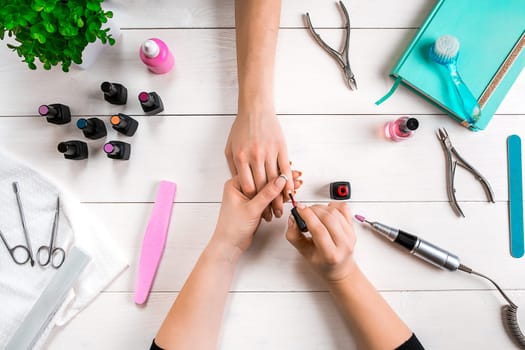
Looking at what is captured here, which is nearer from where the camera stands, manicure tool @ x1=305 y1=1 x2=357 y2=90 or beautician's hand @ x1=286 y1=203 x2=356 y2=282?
beautician's hand @ x1=286 y1=203 x2=356 y2=282

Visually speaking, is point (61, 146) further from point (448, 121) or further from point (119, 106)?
point (448, 121)

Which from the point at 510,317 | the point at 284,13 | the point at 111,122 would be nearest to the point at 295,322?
the point at 510,317

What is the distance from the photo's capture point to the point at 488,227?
0.67m

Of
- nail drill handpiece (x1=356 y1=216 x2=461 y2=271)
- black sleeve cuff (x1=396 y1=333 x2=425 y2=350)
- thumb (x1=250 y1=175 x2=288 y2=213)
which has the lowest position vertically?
black sleeve cuff (x1=396 y1=333 x2=425 y2=350)

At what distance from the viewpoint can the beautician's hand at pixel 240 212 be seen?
1.94 ft

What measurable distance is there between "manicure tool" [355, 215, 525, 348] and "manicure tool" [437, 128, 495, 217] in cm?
9

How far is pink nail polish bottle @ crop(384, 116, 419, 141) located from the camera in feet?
2.05

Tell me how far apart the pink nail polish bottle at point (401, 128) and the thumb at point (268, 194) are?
24cm

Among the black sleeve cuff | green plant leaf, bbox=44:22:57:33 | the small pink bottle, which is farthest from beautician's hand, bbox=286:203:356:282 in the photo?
green plant leaf, bbox=44:22:57:33

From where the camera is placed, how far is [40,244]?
0.67 metres

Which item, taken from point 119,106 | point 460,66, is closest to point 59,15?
point 119,106

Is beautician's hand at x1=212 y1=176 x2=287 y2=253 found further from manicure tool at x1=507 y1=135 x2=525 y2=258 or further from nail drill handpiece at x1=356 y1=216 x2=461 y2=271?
manicure tool at x1=507 y1=135 x2=525 y2=258

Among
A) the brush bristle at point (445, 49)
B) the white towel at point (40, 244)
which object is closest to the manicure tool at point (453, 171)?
the brush bristle at point (445, 49)

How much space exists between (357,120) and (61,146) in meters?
0.55
